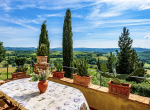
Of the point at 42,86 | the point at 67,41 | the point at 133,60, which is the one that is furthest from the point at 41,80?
the point at 133,60

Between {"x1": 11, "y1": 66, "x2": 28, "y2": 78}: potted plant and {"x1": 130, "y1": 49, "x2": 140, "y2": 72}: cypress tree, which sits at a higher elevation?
{"x1": 11, "y1": 66, "x2": 28, "y2": 78}: potted plant

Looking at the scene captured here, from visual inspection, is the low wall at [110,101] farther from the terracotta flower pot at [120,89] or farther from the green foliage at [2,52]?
the green foliage at [2,52]

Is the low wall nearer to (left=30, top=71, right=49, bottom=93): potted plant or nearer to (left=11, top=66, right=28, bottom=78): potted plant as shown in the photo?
(left=30, top=71, right=49, bottom=93): potted plant

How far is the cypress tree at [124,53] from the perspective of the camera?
54.2 ft

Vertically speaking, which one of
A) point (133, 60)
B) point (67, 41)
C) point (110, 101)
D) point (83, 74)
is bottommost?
point (133, 60)

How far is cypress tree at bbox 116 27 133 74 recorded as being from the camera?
54.2 ft

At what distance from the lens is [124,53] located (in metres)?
16.8

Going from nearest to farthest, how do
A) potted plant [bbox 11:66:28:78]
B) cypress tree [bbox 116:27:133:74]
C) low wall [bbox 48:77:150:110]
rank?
1. low wall [bbox 48:77:150:110]
2. potted plant [bbox 11:66:28:78]
3. cypress tree [bbox 116:27:133:74]

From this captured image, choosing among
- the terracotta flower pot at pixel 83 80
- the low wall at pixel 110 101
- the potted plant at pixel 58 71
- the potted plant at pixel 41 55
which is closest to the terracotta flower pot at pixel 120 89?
the low wall at pixel 110 101

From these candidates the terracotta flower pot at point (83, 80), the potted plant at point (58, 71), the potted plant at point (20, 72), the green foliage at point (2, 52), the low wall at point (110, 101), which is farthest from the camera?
the green foliage at point (2, 52)

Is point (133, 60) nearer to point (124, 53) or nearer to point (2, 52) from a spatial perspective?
point (124, 53)

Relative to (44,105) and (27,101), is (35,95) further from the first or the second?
(44,105)

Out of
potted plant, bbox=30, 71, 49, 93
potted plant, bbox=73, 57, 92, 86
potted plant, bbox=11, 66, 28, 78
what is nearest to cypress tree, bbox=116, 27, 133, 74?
potted plant, bbox=73, 57, 92, 86

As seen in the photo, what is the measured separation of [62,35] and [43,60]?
5535 mm
